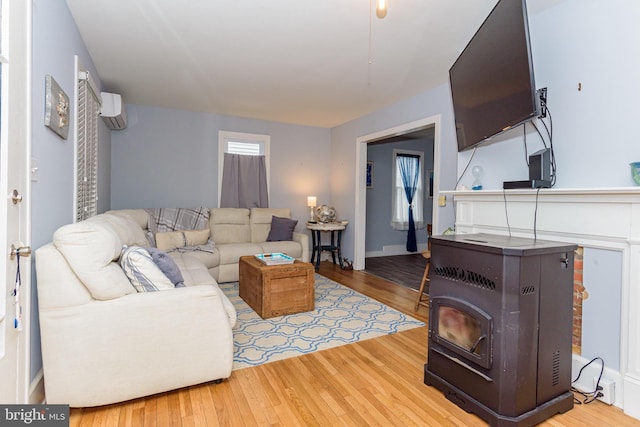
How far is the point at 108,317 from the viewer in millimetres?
1674

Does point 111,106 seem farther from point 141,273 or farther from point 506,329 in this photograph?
point 506,329

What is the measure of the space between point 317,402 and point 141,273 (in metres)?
1.25

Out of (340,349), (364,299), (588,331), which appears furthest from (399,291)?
(588,331)

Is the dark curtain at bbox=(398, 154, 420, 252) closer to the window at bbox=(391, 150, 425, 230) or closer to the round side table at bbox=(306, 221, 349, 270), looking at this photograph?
the window at bbox=(391, 150, 425, 230)

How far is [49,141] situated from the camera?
1.89 m

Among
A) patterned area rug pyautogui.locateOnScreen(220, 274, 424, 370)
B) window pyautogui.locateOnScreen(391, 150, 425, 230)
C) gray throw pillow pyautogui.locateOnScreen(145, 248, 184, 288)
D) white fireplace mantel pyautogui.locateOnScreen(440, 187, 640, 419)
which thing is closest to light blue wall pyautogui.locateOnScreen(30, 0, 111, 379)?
gray throw pillow pyautogui.locateOnScreen(145, 248, 184, 288)

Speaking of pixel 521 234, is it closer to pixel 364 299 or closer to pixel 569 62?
pixel 569 62

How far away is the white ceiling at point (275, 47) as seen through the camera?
2270 millimetres

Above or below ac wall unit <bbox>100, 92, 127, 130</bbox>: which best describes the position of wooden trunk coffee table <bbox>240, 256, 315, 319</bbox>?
below

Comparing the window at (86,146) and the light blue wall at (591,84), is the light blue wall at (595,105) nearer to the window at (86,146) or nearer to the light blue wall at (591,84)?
the light blue wall at (591,84)

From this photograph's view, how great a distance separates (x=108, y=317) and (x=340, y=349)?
155 cm

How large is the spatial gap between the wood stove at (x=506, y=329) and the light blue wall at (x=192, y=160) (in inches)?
160

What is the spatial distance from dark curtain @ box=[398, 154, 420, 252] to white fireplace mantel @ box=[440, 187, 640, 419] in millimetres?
4155

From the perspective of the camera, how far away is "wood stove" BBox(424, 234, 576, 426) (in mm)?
1572
